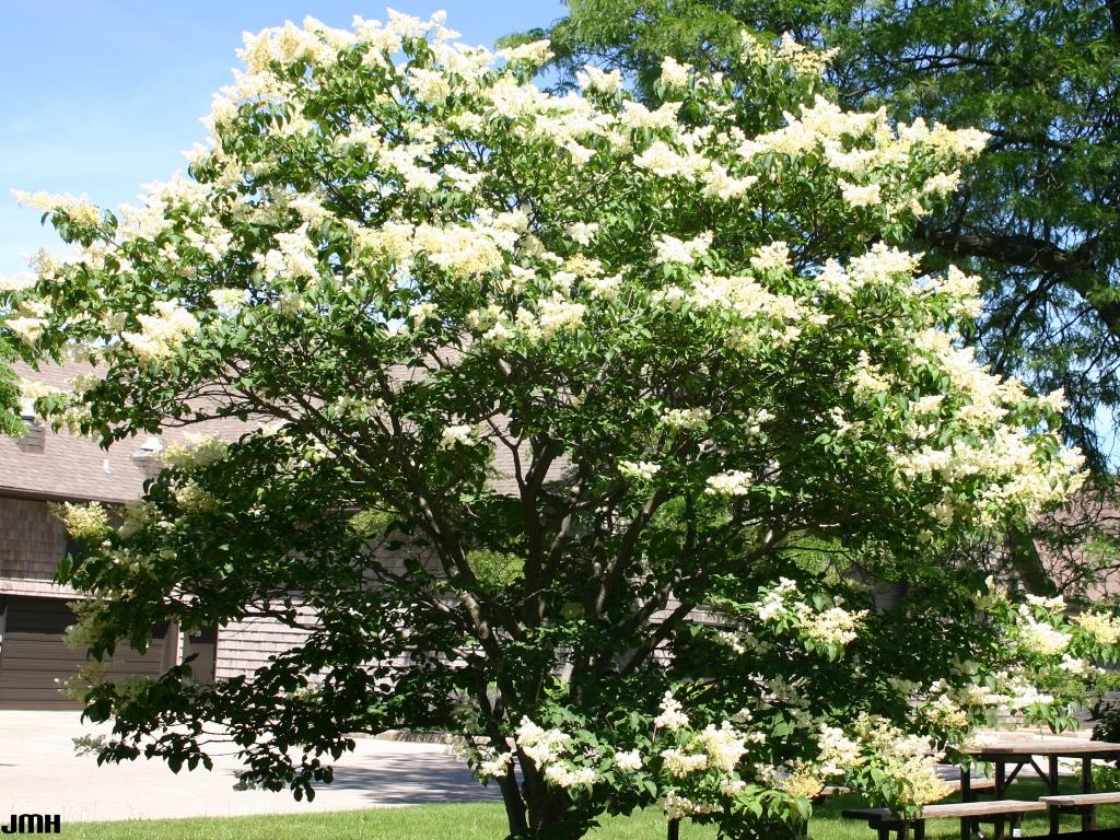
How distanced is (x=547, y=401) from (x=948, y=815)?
492 centimetres

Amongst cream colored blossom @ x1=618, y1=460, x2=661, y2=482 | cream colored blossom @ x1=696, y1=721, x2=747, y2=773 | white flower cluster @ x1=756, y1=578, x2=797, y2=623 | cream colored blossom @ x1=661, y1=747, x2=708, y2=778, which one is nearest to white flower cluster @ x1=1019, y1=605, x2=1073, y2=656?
white flower cluster @ x1=756, y1=578, x2=797, y2=623

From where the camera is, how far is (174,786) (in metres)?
14.3

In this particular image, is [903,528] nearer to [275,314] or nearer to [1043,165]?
[275,314]

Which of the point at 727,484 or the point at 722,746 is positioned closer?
the point at 722,746

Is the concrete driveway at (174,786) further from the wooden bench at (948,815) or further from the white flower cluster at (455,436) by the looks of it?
the white flower cluster at (455,436)

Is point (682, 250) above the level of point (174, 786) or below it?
above

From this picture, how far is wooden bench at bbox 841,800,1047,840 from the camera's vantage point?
8.70m

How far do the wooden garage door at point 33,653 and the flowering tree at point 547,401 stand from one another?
61.4 feet

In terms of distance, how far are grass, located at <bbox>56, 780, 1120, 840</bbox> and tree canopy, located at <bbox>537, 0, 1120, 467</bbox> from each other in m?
4.51

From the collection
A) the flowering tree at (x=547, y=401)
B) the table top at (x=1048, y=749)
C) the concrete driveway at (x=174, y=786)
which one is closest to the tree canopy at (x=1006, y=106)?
the table top at (x=1048, y=749)

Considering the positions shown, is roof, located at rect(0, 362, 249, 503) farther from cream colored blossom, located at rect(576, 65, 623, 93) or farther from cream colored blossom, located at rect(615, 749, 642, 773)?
cream colored blossom, located at rect(615, 749, 642, 773)

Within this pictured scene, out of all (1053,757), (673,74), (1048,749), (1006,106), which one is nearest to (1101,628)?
(673,74)

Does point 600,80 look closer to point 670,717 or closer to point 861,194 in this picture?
point 861,194

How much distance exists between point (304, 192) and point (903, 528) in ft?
11.4
